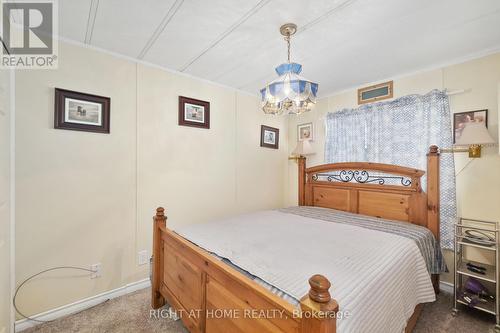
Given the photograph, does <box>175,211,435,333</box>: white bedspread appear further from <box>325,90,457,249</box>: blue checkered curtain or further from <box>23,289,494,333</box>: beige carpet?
<box>325,90,457,249</box>: blue checkered curtain

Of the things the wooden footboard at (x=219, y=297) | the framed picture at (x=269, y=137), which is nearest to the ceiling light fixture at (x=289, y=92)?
the wooden footboard at (x=219, y=297)

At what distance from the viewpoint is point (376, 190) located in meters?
2.63

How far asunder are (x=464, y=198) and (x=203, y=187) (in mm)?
2916

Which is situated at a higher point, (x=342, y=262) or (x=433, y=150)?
(x=433, y=150)

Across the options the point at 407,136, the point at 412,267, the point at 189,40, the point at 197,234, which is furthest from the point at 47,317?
the point at 407,136

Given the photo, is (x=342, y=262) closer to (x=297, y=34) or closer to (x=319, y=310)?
(x=319, y=310)

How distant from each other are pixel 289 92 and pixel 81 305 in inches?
104

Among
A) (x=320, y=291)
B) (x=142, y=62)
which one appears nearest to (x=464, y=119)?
(x=320, y=291)

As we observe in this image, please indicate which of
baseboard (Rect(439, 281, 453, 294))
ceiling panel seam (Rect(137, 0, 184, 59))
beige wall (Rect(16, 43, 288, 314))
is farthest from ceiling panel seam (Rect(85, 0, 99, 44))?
baseboard (Rect(439, 281, 453, 294))

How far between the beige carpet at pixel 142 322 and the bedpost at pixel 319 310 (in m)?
1.46

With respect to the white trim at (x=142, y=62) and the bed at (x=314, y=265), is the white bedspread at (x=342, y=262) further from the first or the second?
the white trim at (x=142, y=62)

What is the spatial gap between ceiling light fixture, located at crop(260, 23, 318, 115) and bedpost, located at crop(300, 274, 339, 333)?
4.10ft

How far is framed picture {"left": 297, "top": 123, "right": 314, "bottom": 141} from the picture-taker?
362 cm

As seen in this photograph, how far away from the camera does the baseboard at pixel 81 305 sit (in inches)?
69.8
